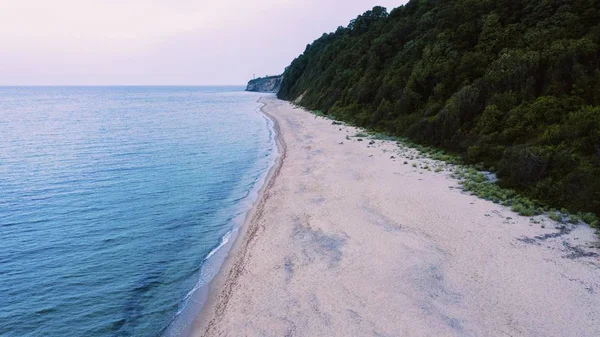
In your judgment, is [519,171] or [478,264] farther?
[519,171]

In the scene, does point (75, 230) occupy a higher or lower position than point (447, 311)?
lower

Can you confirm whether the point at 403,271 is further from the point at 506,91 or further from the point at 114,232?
the point at 506,91

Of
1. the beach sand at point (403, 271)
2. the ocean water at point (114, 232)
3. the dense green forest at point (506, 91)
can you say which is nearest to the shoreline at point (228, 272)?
the beach sand at point (403, 271)

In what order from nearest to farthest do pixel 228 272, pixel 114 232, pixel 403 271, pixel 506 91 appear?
pixel 403 271
pixel 228 272
pixel 114 232
pixel 506 91

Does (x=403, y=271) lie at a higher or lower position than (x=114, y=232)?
higher

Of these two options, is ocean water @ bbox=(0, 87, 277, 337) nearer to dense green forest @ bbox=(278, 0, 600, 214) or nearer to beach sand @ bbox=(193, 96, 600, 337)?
beach sand @ bbox=(193, 96, 600, 337)

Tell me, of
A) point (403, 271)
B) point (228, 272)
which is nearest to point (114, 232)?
point (228, 272)

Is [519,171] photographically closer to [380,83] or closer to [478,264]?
[478,264]

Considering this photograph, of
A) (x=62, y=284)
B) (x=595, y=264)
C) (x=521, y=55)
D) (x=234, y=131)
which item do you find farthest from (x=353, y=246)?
(x=234, y=131)
